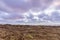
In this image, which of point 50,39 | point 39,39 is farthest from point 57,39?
point 39,39

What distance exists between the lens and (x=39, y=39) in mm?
88250

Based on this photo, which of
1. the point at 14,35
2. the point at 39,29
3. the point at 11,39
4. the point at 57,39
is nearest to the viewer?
the point at 11,39

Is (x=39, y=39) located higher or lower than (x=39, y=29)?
lower

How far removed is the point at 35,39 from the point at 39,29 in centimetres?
2900

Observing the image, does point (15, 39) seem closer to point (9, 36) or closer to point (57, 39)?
point (9, 36)

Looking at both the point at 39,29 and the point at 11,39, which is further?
the point at 39,29

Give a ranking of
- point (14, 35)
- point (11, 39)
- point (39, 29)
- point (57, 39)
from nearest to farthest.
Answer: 1. point (11, 39)
2. point (14, 35)
3. point (57, 39)
4. point (39, 29)

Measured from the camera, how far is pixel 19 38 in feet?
251

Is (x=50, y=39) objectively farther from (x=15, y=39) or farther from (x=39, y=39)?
(x=15, y=39)

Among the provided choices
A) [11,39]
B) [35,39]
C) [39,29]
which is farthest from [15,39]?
[39,29]

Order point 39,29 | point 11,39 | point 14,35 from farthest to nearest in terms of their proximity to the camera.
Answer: point 39,29 < point 14,35 < point 11,39

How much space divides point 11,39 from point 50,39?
1082 inches

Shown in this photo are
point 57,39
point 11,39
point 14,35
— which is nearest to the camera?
point 11,39

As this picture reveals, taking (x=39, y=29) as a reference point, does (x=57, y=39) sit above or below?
below
